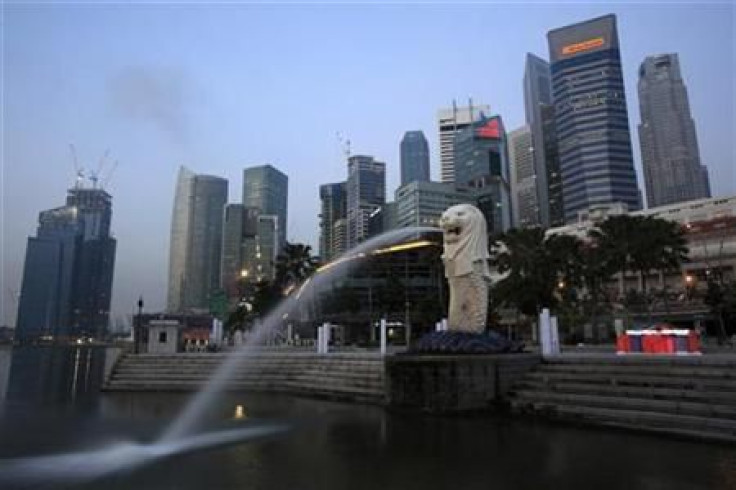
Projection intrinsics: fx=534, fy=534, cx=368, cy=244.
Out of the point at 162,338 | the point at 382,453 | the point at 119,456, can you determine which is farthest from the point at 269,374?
the point at 382,453

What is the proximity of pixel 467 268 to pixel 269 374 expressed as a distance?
1339 cm

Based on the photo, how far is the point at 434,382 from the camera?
62.0 feet

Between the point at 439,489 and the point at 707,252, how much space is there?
9594cm

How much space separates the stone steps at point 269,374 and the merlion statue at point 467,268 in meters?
4.57

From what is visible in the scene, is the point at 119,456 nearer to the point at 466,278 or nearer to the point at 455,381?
the point at 455,381

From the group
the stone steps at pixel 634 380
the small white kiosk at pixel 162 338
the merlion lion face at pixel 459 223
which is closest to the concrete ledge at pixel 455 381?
the stone steps at pixel 634 380

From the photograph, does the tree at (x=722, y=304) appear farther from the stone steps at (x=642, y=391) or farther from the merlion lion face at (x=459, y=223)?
the stone steps at (x=642, y=391)

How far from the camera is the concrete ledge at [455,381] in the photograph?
1859cm

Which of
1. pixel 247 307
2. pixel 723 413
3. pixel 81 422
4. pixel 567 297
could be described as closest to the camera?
pixel 723 413

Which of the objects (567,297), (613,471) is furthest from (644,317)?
(613,471)

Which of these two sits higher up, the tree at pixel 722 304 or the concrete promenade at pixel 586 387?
the tree at pixel 722 304

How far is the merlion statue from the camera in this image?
22.0 metres

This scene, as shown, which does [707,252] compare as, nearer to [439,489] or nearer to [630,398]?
[630,398]

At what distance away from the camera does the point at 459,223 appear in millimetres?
22359
